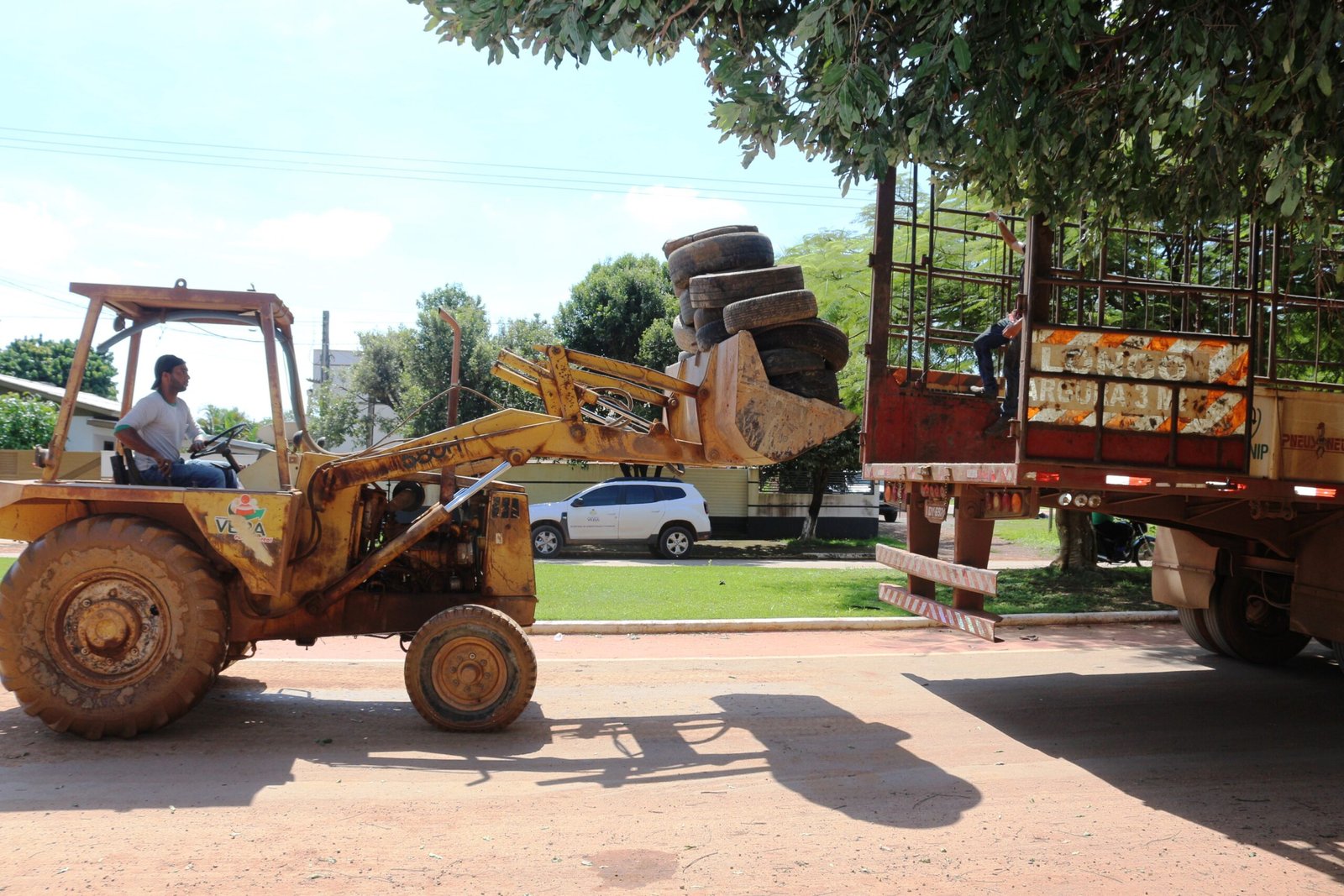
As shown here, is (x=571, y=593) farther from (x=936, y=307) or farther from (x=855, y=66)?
(x=855, y=66)

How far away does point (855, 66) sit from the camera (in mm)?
5438

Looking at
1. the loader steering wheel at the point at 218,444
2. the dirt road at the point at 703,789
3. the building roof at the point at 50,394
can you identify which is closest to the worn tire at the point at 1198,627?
the dirt road at the point at 703,789

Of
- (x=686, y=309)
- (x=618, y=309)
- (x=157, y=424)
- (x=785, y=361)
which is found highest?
(x=618, y=309)

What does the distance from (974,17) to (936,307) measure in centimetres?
891

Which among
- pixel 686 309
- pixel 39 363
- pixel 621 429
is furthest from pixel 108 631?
pixel 39 363

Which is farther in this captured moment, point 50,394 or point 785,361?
point 50,394

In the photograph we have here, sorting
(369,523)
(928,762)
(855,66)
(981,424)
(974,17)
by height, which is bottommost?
(928,762)

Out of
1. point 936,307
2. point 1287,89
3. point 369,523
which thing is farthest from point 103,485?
point 936,307

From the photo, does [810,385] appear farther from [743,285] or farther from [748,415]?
[743,285]

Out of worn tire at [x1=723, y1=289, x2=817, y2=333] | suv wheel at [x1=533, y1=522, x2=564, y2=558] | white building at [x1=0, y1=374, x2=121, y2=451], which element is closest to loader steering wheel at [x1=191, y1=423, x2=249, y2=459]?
worn tire at [x1=723, y1=289, x2=817, y2=333]

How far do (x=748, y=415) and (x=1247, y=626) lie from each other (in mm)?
6075

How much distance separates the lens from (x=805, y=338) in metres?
6.91

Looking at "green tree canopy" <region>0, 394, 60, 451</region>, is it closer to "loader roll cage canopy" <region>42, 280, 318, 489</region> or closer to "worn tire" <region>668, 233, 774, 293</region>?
"loader roll cage canopy" <region>42, 280, 318, 489</region>

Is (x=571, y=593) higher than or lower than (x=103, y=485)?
lower
